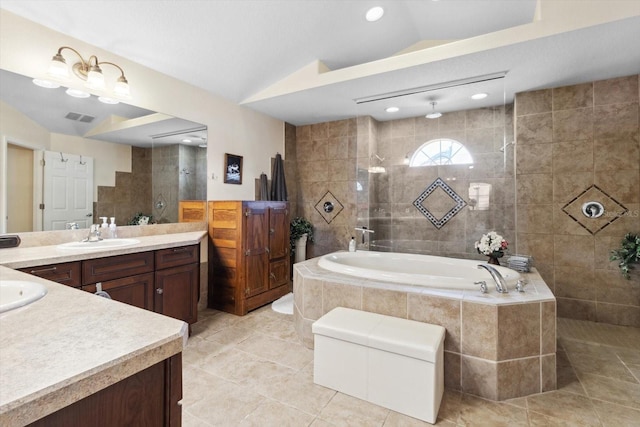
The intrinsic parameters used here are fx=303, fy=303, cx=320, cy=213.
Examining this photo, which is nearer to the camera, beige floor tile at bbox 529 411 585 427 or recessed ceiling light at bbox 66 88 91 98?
beige floor tile at bbox 529 411 585 427

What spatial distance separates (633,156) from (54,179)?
509cm

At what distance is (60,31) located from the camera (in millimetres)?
2250

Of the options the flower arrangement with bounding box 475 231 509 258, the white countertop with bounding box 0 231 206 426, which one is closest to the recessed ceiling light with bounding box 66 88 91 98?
the white countertop with bounding box 0 231 206 426

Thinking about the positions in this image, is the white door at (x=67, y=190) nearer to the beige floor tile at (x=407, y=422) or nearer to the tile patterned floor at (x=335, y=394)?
the tile patterned floor at (x=335, y=394)

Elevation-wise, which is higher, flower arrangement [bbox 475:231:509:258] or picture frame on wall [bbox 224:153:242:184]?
picture frame on wall [bbox 224:153:242:184]

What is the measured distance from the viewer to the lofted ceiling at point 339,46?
229 cm

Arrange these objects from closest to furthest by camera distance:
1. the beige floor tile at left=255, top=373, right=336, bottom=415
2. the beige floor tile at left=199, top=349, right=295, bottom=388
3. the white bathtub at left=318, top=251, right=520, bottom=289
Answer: the beige floor tile at left=255, top=373, right=336, bottom=415 → the beige floor tile at left=199, top=349, right=295, bottom=388 → the white bathtub at left=318, top=251, right=520, bottom=289

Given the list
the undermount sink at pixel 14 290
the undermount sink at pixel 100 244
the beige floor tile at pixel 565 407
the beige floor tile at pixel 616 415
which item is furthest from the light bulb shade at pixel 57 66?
the beige floor tile at pixel 616 415

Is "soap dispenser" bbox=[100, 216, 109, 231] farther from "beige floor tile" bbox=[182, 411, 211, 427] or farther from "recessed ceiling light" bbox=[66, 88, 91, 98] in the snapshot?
"beige floor tile" bbox=[182, 411, 211, 427]

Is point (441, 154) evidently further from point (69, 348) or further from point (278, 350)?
point (69, 348)

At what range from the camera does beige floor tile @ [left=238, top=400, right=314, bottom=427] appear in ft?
5.50

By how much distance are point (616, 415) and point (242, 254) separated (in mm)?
3025

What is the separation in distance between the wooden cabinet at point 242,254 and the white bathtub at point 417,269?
78 centimetres

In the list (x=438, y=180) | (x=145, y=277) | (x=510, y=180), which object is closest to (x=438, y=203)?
(x=438, y=180)
